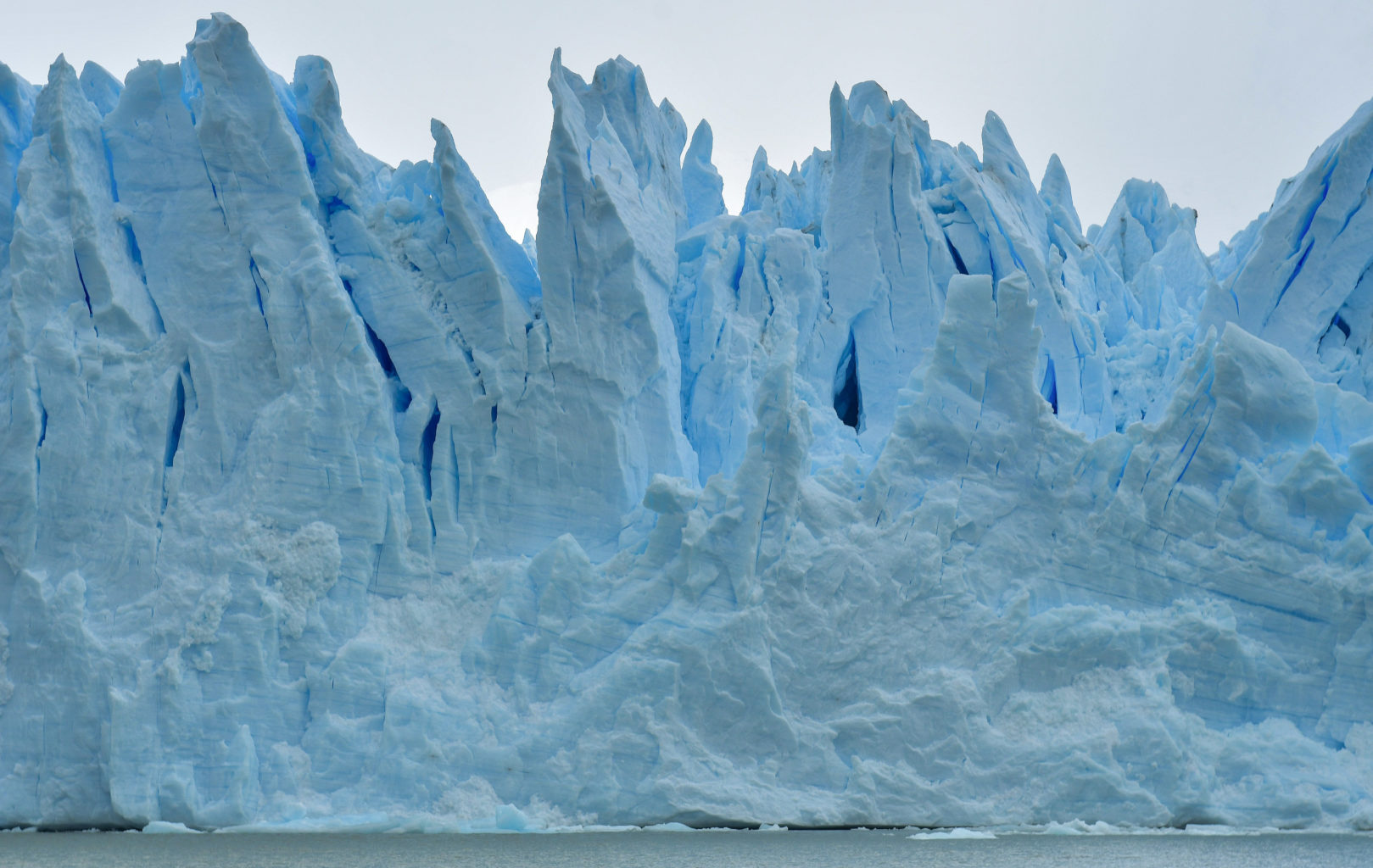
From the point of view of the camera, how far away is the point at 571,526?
38.9 feet

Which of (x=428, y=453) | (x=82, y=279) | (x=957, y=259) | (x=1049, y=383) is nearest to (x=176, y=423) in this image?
(x=82, y=279)

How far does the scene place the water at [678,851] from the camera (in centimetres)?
809

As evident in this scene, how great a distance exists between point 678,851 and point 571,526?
3834 millimetres

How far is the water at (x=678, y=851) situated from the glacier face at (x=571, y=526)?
1.26ft

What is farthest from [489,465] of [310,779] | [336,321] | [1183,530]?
[1183,530]

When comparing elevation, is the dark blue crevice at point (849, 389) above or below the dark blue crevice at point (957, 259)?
below

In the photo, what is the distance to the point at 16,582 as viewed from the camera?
10828 mm

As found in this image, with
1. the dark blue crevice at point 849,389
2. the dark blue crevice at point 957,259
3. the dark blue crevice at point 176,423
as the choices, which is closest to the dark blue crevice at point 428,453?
the dark blue crevice at point 176,423

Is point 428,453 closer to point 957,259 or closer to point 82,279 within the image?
point 82,279

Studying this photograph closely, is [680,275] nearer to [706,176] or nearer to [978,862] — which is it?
[706,176]

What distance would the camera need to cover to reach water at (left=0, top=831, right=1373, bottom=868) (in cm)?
809

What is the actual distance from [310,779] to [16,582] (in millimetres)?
3292

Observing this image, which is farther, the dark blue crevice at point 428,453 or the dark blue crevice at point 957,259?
the dark blue crevice at point 957,259

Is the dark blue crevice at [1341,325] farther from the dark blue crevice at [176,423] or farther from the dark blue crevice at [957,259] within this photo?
the dark blue crevice at [176,423]
